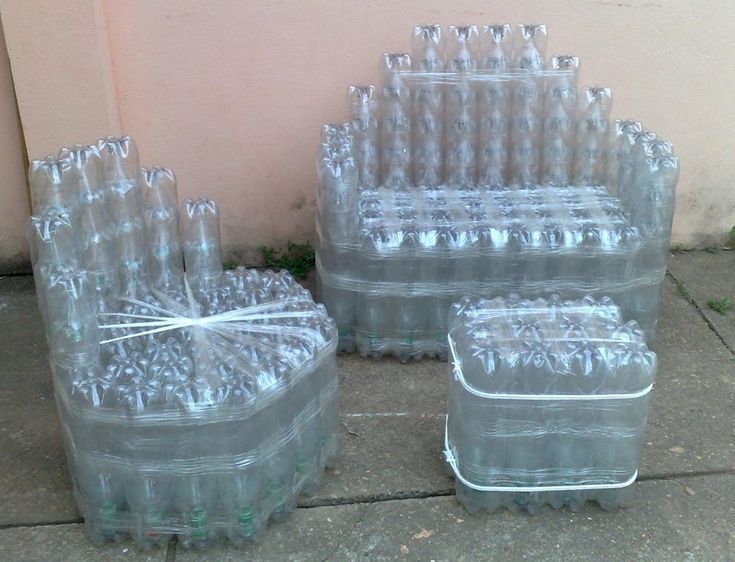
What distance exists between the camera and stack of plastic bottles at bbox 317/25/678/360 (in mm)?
3855

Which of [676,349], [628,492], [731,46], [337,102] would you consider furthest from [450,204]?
[731,46]

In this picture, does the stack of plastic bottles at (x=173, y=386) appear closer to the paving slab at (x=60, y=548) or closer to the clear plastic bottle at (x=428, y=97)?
the paving slab at (x=60, y=548)

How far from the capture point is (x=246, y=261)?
5.01m

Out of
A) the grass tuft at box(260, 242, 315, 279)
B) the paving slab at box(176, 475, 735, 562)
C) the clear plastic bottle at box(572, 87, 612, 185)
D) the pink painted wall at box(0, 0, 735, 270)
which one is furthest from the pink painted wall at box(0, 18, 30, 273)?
the clear plastic bottle at box(572, 87, 612, 185)

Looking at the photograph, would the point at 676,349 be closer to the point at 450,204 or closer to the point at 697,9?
the point at 450,204

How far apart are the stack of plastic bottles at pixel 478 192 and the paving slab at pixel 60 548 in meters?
1.51

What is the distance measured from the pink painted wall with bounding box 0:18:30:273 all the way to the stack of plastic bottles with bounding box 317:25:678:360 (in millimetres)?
1817

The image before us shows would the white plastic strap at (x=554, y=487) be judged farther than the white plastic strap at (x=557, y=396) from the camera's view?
→ Yes

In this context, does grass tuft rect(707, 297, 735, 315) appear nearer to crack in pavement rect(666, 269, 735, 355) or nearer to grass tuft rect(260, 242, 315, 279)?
crack in pavement rect(666, 269, 735, 355)

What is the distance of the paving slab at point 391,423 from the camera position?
10.4 ft

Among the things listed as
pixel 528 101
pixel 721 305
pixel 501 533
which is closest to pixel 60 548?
pixel 501 533

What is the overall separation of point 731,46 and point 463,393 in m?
3.05

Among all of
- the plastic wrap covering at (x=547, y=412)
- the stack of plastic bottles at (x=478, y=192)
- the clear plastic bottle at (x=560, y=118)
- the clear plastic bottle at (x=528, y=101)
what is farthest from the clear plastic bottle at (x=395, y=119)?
the plastic wrap covering at (x=547, y=412)

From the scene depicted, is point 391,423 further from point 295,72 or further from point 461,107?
point 295,72
